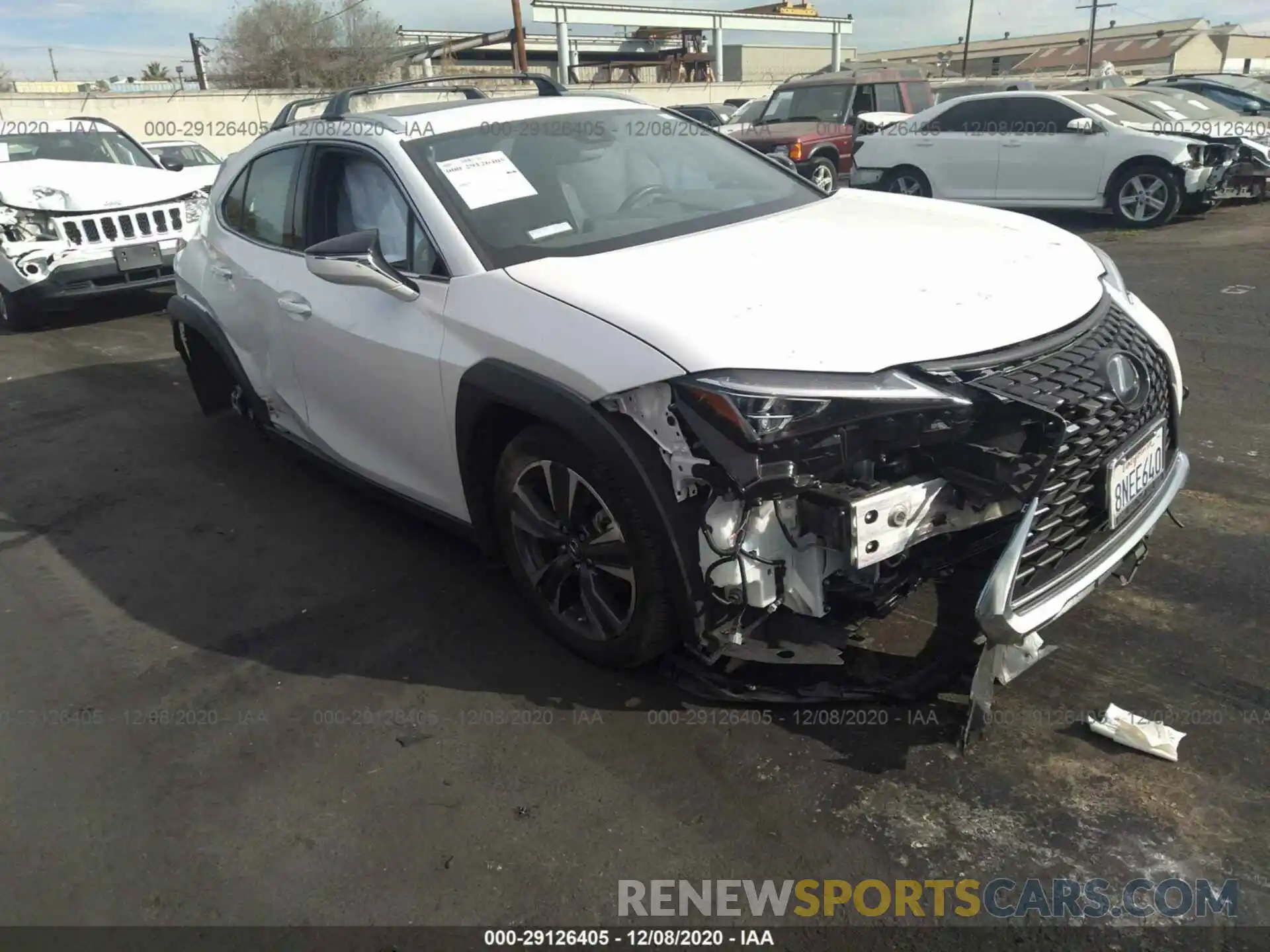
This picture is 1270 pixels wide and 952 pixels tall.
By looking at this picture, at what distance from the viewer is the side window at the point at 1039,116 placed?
11.1 m

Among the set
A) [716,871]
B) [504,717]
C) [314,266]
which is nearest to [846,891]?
[716,871]

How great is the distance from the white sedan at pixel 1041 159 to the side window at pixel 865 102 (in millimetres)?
2427

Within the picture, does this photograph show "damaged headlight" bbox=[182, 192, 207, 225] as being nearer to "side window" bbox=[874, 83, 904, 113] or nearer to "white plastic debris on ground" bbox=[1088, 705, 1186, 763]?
"white plastic debris on ground" bbox=[1088, 705, 1186, 763]

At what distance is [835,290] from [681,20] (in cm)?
4567

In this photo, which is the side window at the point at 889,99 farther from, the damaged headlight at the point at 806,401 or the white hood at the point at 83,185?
the damaged headlight at the point at 806,401

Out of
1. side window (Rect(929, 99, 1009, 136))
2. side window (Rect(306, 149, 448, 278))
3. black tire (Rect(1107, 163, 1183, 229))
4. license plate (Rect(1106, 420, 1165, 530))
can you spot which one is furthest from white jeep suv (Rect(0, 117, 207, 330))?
black tire (Rect(1107, 163, 1183, 229))

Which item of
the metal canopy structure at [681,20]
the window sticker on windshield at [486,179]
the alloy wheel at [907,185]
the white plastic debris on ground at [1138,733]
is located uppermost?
the metal canopy structure at [681,20]

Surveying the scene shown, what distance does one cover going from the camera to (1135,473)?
9.10ft

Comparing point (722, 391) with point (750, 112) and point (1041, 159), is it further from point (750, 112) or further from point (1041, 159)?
point (750, 112)

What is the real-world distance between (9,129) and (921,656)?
35.9ft

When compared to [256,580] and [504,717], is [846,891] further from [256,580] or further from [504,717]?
[256,580]

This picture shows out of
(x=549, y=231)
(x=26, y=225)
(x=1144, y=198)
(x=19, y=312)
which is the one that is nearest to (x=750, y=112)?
(x=1144, y=198)

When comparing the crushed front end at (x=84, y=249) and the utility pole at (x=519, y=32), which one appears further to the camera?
the utility pole at (x=519, y=32)

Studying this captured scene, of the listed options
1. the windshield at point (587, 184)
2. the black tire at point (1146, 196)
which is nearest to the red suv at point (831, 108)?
the black tire at point (1146, 196)
